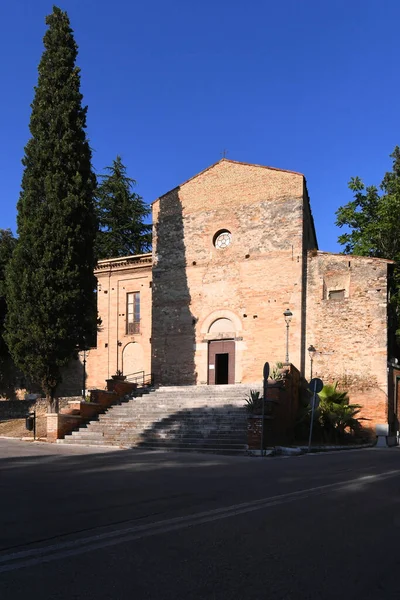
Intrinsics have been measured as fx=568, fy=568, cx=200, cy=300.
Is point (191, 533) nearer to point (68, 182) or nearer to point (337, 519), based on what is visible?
point (337, 519)

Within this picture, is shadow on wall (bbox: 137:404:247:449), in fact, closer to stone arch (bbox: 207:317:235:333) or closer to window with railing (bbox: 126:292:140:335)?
stone arch (bbox: 207:317:235:333)

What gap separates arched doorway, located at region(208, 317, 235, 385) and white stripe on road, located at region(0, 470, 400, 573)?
18484mm

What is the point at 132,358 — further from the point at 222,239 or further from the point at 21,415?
the point at 222,239

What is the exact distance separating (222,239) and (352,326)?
7957mm

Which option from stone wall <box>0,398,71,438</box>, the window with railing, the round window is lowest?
stone wall <box>0,398,71,438</box>

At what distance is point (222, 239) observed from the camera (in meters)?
29.0

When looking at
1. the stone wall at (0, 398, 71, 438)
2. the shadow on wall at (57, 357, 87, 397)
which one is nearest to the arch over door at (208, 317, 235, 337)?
the stone wall at (0, 398, 71, 438)

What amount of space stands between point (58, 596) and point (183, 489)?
5.48 meters

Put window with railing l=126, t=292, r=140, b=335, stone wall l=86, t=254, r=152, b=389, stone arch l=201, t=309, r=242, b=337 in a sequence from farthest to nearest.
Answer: window with railing l=126, t=292, r=140, b=335 → stone wall l=86, t=254, r=152, b=389 → stone arch l=201, t=309, r=242, b=337

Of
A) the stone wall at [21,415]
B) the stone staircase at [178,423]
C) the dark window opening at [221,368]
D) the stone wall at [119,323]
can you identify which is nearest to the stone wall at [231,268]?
the dark window opening at [221,368]

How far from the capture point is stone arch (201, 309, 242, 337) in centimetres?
2755

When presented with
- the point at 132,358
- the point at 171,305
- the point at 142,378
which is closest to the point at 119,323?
the point at 132,358

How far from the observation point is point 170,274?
29.8m

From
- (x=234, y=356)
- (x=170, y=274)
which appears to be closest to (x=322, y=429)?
(x=234, y=356)
